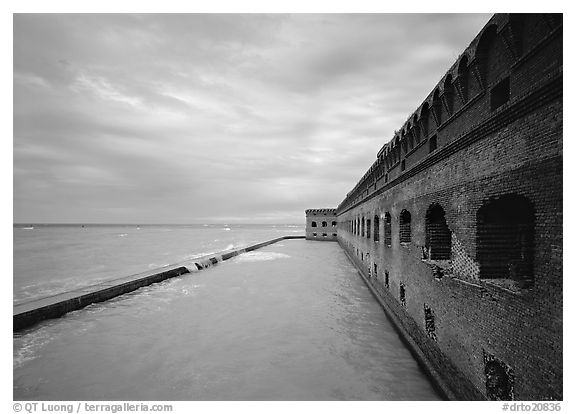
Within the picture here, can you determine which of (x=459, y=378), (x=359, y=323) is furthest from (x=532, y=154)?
(x=359, y=323)

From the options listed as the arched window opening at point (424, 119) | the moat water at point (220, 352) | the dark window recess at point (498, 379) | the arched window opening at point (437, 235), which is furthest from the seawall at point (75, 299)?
the arched window opening at point (424, 119)

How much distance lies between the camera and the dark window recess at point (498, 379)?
3838mm

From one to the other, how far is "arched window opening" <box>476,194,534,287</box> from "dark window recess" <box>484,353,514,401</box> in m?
1.11

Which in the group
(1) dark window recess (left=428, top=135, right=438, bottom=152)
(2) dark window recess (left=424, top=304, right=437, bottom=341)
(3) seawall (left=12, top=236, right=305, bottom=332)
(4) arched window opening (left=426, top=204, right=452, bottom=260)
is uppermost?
(1) dark window recess (left=428, top=135, right=438, bottom=152)

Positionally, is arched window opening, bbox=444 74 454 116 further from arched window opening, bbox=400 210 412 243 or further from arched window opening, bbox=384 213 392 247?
arched window opening, bbox=384 213 392 247

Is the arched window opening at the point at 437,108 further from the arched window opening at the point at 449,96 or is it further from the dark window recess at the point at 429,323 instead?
the dark window recess at the point at 429,323

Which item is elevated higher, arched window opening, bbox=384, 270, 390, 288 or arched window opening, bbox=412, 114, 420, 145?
arched window opening, bbox=412, 114, 420, 145

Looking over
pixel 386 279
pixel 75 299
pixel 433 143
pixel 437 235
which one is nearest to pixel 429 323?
pixel 437 235

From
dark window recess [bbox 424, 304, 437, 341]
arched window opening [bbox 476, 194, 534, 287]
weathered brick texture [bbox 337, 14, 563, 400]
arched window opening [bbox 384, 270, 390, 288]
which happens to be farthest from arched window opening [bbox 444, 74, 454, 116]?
arched window opening [bbox 384, 270, 390, 288]

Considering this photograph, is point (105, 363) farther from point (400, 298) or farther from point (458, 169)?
point (458, 169)

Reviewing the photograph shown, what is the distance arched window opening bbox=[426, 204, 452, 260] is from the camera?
20.2ft

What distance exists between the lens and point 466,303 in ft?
15.9

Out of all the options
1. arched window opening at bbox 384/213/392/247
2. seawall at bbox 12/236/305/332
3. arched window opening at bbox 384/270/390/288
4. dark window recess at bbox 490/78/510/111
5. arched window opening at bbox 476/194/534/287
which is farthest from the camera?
arched window opening at bbox 384/213/392/247

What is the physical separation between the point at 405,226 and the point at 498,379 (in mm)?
4864
